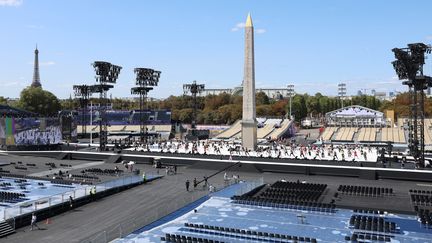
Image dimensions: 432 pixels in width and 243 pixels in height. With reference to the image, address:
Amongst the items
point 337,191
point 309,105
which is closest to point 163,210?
point 337,191

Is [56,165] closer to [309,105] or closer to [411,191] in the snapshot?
[411,191]

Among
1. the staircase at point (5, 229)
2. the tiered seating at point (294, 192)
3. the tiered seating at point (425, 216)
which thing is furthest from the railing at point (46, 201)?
the tiered seating at point (425, 216)

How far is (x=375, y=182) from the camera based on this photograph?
117ft

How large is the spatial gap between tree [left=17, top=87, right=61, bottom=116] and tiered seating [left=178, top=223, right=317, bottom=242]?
297 feet

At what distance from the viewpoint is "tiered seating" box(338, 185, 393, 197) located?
100.0 feet

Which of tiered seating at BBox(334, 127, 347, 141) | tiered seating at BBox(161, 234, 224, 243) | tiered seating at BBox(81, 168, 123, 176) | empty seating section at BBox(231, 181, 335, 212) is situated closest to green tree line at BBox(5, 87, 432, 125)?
tiered seating at BBox(334, 127, 347, 141)

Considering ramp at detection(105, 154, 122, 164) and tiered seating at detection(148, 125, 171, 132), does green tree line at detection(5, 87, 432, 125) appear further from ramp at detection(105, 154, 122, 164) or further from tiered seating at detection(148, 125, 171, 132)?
ramp at detection(105, 154, 122, 164)

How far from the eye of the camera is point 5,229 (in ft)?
72.0

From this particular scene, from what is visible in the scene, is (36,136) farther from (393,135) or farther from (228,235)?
(393,135)

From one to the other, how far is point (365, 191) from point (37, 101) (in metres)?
91.9

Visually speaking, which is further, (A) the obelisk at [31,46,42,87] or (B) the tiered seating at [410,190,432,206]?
(A) the obelisk at [31,46,42,87]

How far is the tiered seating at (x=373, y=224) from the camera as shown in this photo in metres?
21.5

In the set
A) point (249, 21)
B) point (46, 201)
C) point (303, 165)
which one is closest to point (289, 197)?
point (303, 165)

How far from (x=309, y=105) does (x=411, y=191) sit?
11444 cm
